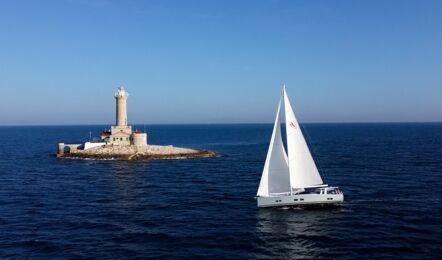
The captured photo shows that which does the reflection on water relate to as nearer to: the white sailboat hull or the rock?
the white sailboat hull

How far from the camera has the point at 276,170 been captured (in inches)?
1738

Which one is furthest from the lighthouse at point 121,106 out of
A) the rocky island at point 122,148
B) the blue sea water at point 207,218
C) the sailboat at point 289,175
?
the sailboat at point 289,175

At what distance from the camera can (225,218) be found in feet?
130

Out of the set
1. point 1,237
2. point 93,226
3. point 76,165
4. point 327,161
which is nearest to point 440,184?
point 327,161

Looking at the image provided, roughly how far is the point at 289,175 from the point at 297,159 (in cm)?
189

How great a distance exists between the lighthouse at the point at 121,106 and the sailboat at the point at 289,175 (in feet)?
203

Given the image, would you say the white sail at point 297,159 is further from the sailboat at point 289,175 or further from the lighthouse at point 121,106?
the lighthouse at point 121,106

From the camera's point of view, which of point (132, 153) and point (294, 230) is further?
point (132, 153)

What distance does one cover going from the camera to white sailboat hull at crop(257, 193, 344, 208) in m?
42.7

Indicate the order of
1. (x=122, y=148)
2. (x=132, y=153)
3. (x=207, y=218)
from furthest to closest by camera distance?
(x=122, y=148) → (x=132, y=153) → (x=207, y=218)

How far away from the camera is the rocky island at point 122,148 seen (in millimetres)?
91688

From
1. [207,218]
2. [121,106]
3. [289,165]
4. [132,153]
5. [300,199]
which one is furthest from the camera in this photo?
[121,106]

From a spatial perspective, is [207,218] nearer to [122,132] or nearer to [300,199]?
[300,199]

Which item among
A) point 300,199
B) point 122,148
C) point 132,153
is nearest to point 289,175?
point 300,199
